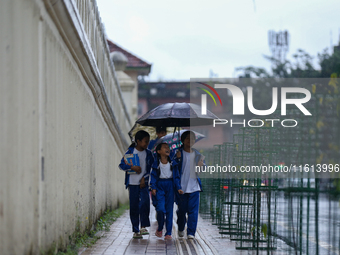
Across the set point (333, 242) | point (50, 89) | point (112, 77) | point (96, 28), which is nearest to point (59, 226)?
point (50, 89)

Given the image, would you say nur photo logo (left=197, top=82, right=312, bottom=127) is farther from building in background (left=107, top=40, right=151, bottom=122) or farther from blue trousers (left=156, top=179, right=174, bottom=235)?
building in background (left=107, top=40, right=151, bottom=122)

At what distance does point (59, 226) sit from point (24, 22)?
2.42 metres

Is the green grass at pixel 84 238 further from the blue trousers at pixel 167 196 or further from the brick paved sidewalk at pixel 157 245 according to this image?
the blue trousers at pixel 167 196

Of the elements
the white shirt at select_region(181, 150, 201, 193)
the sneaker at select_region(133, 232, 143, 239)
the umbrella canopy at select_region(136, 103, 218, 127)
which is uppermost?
the umbrella canopy at select_region(136, 103, 218, 127)

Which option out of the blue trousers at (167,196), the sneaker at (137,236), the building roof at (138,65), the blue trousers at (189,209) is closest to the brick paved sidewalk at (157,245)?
the sneaker at (137,236)

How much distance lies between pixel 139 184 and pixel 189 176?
0.85m

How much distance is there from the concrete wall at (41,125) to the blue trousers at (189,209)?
5.28ft

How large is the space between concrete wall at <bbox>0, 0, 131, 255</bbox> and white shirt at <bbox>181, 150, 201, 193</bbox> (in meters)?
1.66

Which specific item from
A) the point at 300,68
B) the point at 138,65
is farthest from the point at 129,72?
the point at 300,68

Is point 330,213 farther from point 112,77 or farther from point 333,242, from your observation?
point 112,77

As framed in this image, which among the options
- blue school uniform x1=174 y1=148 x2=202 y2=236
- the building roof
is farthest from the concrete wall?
the building roof

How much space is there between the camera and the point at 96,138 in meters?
10.1

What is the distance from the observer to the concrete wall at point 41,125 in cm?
440

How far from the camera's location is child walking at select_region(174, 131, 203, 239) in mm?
8680
